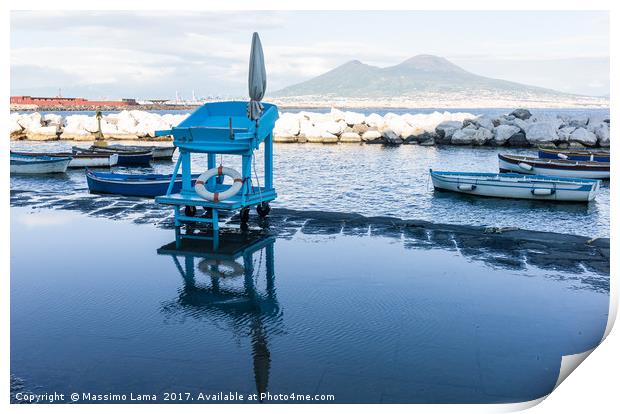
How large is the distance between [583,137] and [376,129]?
17.0m

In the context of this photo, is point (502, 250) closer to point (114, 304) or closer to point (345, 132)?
point (114, 304)

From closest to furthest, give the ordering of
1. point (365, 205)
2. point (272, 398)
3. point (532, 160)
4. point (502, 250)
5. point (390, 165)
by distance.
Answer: point (272, 398)
point (502, 250)
point (365, 205)
point (532, 160)
point (390, 165)

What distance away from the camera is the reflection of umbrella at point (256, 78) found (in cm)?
1414

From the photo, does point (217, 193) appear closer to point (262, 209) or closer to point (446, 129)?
point (262, 209)

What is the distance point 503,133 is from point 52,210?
38951 mm

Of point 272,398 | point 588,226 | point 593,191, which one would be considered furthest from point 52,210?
point 593,191

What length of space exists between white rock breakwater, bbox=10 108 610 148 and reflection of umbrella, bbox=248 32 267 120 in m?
35.6

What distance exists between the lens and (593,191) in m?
22.9

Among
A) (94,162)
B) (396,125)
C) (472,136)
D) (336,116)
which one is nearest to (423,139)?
(472,136)

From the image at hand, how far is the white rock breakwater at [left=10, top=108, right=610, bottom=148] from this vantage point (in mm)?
49125

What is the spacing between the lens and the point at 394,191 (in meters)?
25.7

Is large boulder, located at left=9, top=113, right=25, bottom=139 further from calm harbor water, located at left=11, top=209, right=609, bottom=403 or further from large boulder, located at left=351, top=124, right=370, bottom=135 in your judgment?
calm harbor water, located at left=11, top=209, right=609, bottom=403

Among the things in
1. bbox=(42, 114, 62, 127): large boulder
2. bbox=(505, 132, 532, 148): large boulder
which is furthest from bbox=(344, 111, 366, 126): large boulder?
bbox=(42, 114, 62, 127): large boulder

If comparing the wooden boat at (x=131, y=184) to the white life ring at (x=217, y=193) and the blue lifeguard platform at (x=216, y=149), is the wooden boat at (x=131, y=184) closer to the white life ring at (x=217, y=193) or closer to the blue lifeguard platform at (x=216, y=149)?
the blue lifeguard platform at (x=216, y=149)
